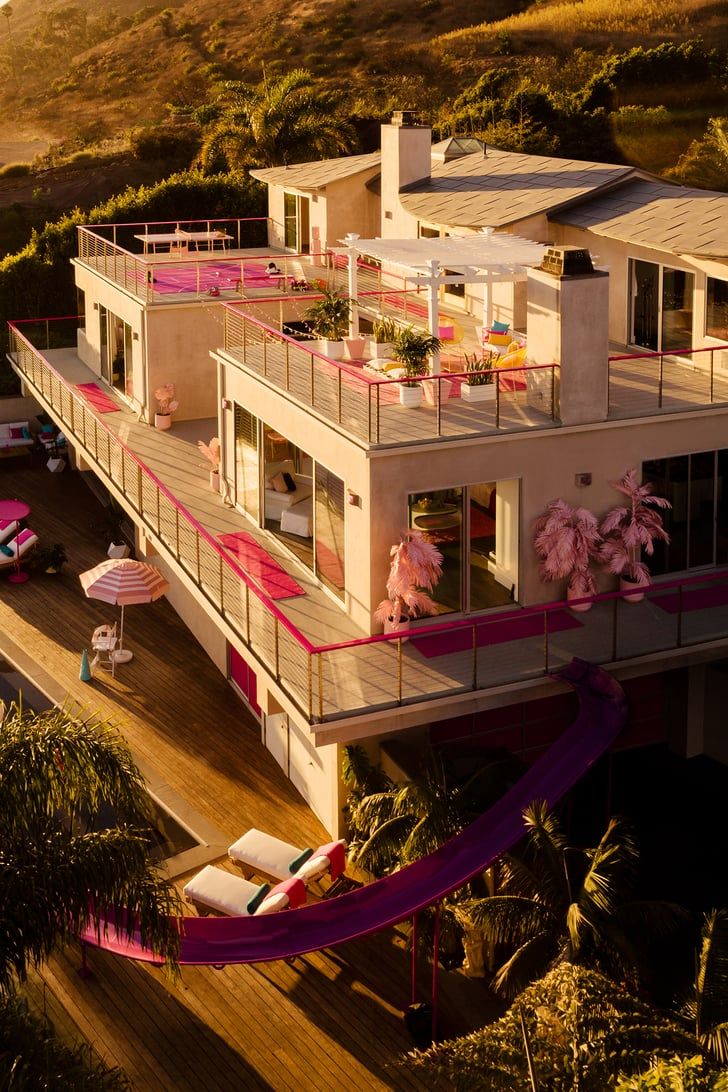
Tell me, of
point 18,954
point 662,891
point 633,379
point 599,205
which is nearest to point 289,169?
point 599,205

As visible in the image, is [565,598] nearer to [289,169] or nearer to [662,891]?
[662,891]

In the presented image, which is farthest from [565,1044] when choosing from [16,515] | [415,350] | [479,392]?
[16,515]

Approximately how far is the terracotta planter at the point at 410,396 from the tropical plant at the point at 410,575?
2.48m

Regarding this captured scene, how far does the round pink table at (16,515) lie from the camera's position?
101 feet

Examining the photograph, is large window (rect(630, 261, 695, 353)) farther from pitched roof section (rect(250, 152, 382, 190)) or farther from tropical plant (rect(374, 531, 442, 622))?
pitched roof section (rect(250, 152, 382, 190))

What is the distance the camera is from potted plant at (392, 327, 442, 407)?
20859 mm

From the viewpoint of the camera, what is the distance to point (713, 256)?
22141 mm

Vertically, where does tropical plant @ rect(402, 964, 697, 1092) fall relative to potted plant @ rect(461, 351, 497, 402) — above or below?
below

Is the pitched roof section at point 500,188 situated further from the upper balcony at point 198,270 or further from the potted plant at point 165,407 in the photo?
the potted plant at point 165,407

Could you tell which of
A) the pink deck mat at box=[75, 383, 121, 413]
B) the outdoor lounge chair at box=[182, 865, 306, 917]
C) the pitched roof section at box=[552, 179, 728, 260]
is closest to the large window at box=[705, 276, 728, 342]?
the pitched roof section at box=[552, 179, 728, 260]

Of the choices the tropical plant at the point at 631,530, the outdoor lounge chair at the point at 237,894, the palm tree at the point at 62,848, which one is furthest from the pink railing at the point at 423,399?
the palm tree at the point at 62,848

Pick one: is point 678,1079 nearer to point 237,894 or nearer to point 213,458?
point 237,894

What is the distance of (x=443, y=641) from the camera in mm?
19422

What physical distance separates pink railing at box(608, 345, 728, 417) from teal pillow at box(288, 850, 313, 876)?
27.0 feet
